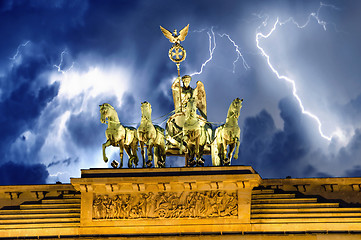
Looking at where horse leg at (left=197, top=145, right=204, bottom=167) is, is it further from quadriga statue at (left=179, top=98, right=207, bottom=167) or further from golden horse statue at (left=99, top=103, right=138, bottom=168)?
golden horse statue at (left=99, top=103, right=138, bottom=168)

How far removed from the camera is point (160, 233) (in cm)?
2614

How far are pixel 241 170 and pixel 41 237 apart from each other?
294 inches

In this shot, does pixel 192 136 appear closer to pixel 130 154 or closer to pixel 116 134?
pixel 130 154

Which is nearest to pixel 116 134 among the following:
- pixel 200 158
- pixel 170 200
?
pixel 200 158

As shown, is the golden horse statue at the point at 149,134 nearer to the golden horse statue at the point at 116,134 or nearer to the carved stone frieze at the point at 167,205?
the golden horse statue at the point at 116,134

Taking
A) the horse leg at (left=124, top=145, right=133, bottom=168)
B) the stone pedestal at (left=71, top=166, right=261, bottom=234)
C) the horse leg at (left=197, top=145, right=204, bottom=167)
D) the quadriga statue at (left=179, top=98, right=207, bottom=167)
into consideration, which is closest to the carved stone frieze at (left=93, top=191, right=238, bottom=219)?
the stone pedestal at (left=71, top=166, right=261, bottom=234)

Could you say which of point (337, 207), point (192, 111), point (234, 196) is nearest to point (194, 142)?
point (192, 111)

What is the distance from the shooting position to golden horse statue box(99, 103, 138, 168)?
92.1ft

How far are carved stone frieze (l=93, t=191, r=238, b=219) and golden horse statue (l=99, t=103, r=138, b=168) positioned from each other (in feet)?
6.19

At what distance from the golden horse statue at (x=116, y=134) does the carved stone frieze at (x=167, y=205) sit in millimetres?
1885

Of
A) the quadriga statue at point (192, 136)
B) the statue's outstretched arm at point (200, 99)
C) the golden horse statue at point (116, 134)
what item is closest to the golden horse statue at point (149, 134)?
the golden horse statue at point (116, 134)

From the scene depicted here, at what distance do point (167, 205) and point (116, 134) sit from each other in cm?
361

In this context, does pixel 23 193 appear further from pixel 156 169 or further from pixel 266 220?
pixel 266 220

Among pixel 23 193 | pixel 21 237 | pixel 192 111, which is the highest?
pixel 192 111
